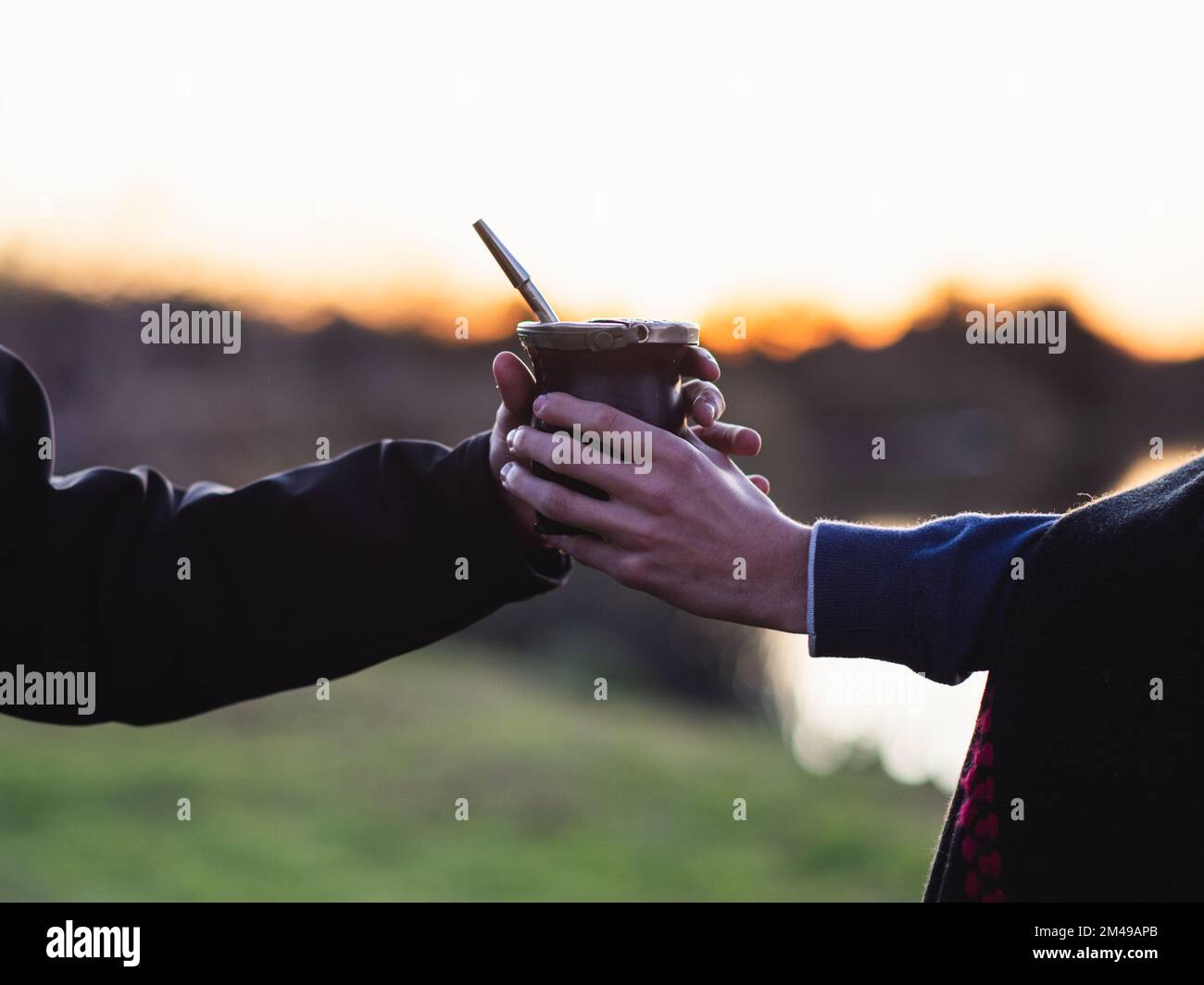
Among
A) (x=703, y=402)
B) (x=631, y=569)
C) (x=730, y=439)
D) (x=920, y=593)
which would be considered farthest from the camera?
(x=730, y=439)

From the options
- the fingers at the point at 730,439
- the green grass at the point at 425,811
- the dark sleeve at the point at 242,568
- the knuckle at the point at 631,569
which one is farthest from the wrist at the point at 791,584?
the green grass at the point at 425,811

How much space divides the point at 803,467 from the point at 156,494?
17.4m

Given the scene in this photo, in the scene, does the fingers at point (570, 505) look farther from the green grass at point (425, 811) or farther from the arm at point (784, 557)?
the green grass at point (425, 811)

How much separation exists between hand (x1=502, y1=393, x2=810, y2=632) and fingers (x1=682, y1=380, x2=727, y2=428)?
16 cm

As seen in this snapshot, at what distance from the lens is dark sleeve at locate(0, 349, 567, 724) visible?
2416 mm

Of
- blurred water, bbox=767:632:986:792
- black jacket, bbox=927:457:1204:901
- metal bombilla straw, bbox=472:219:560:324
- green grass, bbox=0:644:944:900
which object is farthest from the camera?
blurred water, bbox=767:632:986:792

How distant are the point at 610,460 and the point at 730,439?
0.38 metres

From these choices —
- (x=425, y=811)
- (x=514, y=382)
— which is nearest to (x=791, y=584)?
(x=514, y=382)

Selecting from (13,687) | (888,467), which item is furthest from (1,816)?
(888,467)

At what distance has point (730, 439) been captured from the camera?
2.31m

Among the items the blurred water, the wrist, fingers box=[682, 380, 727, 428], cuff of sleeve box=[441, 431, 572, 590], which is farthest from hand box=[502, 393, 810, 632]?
the blurred water

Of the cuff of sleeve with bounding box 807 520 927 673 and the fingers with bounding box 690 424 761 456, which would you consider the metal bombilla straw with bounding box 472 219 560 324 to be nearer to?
the fingers with bounding box 690 424 761 456

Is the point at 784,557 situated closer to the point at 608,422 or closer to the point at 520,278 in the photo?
the point at 608,422

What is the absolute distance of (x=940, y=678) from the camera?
1936 millimetres
